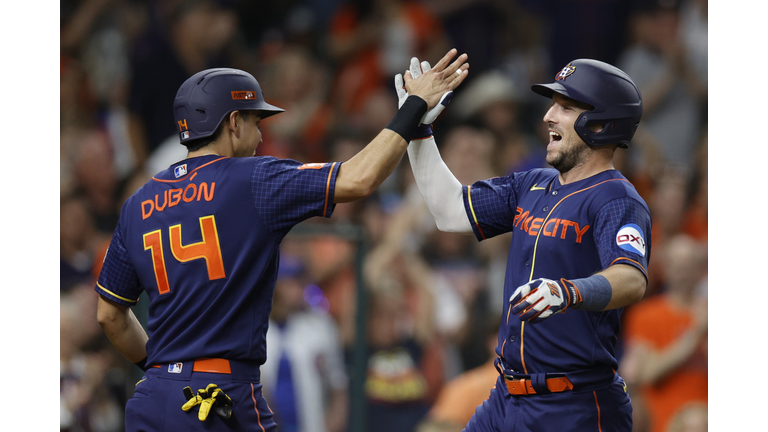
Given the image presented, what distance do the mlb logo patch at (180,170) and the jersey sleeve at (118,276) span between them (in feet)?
1.40

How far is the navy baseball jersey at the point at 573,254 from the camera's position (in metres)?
3.24

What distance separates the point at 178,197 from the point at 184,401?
2.96 ft

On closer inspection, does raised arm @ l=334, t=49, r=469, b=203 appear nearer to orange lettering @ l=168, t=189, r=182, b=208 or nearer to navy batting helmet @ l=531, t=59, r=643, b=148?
navy batting helmet @ l=531, t=59, r=643, b=148

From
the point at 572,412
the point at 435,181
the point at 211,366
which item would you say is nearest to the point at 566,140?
the point at 435,181

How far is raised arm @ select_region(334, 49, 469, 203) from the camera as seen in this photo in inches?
134

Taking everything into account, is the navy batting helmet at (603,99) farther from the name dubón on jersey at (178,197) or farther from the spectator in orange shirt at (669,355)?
the spectator in orange shirt at (669,355)

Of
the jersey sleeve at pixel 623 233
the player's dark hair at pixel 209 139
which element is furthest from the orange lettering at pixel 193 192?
the jersey sleeve at pixel 623 233

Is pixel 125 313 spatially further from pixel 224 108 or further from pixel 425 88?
pixel 425 88

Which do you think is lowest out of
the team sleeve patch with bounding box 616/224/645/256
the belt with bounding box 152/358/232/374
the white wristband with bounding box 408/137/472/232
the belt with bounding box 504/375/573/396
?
the belt with bounding box 504/375/573/396

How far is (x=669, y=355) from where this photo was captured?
6.60 meters

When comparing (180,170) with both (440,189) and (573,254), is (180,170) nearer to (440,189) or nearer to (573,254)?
(440,189)

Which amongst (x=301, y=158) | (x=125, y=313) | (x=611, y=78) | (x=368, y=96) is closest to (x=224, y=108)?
(x=125, y=313)

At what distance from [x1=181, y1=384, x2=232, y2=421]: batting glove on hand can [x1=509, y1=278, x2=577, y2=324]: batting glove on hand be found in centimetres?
133

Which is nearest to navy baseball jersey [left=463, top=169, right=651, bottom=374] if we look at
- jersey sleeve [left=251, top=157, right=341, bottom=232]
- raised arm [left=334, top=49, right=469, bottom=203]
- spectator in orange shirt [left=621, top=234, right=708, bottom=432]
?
raised arm [left=334, top=49, right=469, bottom=203]
